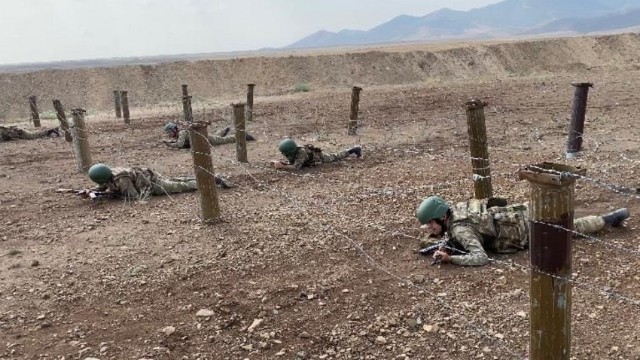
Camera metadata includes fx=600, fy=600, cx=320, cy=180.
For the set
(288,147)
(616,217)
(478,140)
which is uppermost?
(478,140)

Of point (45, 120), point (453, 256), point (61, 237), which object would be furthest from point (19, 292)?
point (45, 120)

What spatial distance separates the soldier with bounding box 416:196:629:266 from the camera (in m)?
5.37

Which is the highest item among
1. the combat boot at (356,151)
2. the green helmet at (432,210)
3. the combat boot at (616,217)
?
the green helmet at (432,210)

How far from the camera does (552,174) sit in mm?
2572

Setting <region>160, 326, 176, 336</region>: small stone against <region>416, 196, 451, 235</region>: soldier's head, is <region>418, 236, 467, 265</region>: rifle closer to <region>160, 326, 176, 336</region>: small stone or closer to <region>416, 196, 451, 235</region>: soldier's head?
<region>416, 196, 451, 235</region>: soldier's head

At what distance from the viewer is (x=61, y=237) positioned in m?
7.09

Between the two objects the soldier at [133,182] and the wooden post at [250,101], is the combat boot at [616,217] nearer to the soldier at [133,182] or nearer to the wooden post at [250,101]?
the soldier at [133,182]

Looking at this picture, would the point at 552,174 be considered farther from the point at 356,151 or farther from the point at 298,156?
the point at 356,151

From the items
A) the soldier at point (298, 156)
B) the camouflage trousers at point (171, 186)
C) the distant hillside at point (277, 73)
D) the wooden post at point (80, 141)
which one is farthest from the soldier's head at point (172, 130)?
the distant hillside at point (277, 73)

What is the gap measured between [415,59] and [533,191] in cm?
4198

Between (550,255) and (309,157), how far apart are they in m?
7.42

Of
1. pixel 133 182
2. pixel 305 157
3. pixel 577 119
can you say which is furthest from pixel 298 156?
pixel 577 119

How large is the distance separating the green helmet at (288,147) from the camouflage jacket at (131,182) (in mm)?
2019

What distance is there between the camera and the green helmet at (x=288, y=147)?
31.4 ft
